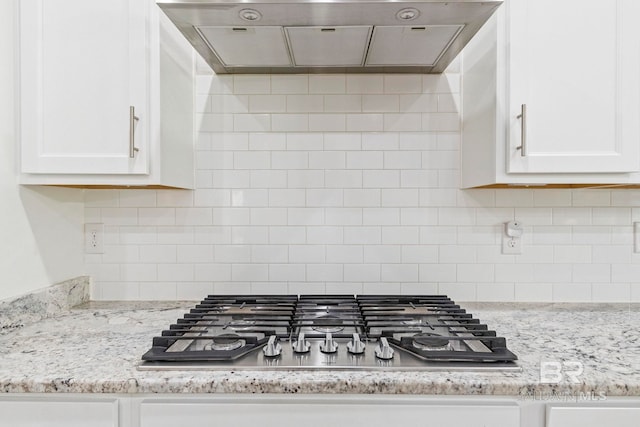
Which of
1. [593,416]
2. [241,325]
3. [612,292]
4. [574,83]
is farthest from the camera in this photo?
[612,292]

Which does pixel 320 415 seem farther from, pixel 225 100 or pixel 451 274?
pixel 225 100

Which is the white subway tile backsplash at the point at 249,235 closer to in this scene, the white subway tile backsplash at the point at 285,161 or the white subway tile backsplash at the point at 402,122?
the white subway tile backsplash at the point at 285,161

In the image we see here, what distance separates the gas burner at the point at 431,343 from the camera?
43.0 inches

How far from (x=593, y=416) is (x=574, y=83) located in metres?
1.01

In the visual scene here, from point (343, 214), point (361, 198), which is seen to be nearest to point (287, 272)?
point (343, 214)

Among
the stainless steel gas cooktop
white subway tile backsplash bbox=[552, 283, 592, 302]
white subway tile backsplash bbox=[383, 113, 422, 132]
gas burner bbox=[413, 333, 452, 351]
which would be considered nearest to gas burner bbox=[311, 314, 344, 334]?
the stainless steel gas cooktop

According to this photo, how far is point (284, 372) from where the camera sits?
3.22ft

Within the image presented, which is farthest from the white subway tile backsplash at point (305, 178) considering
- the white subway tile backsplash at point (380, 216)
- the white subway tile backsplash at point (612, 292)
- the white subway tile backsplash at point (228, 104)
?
the white subway tile backsplash at point (612, 292)

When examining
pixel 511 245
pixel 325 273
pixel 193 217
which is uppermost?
pixel 193 217

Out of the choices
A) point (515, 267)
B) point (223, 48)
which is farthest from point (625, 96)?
point (223, 48)

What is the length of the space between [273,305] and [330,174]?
23.6 inches

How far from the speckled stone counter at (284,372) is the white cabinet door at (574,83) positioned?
1.76ft

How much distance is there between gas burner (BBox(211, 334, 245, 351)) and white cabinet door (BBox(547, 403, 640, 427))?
78cm

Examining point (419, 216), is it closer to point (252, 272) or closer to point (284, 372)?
point (252, 272)
